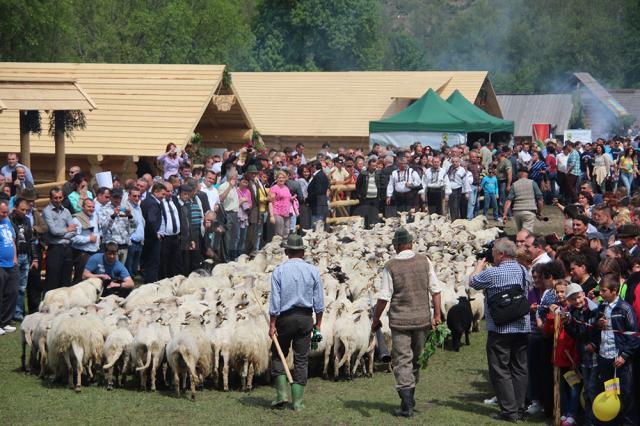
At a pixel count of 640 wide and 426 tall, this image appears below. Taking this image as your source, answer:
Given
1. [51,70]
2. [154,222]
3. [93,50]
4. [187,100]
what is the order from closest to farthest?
[154,222] < [187,100] < [51,70] < [93,50]

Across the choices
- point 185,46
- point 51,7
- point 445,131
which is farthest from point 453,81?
point 185,46

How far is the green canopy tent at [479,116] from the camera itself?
112 ft

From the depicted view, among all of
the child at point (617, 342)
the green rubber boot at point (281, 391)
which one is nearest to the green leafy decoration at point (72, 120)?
the green rubber boot at point (281, 391)

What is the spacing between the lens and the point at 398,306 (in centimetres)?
1066

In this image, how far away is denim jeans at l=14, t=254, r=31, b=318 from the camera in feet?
49.8

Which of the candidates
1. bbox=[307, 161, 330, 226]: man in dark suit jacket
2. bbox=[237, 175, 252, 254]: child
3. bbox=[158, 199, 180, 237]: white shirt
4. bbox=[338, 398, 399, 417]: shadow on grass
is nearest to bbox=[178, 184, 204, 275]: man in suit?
bbox=[158, 199, 180, 237]: white shirt

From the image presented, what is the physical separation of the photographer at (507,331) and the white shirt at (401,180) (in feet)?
45.3

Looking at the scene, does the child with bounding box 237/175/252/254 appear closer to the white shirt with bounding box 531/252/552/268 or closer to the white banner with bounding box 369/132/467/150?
the white shirt with bounding box 531/252/552/268

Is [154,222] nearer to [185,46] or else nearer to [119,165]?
[119,165]

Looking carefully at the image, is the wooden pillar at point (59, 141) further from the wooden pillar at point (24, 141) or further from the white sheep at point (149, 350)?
the white sheep at point (149, 350)

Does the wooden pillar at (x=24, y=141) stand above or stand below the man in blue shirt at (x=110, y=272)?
above

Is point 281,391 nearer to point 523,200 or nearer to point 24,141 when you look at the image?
point 523,200

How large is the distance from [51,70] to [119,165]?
4239 millimetres

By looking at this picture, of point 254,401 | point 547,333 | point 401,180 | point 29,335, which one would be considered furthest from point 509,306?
point 401,180
